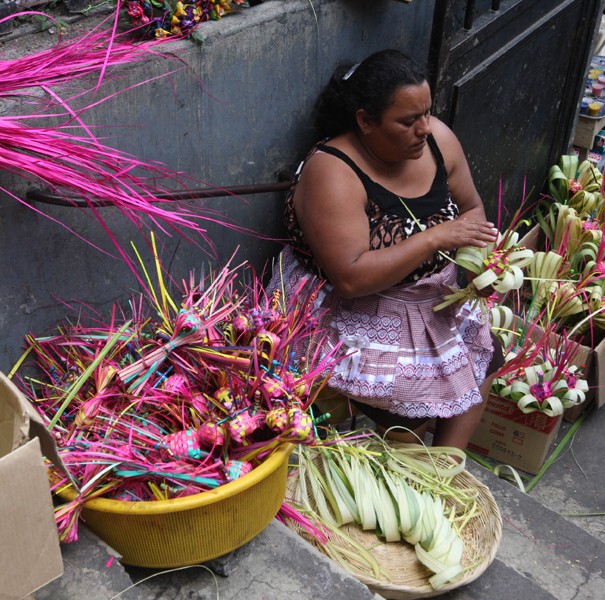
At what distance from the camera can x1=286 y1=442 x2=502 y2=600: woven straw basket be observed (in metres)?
2.25

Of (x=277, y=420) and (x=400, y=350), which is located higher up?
(x=277, y=420)

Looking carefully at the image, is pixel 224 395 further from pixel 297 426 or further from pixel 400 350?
pixel 400 350

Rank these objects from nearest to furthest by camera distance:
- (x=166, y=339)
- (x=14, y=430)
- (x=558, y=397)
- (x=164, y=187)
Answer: (x=14, y=430) → (x=166, y=339) → (x=164, y=187) → (x=558, y=397)

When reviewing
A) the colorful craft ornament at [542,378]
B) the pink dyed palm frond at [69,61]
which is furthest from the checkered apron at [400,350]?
the pink dyed palm frond at [69,61]

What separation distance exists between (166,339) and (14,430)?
23.4 inches

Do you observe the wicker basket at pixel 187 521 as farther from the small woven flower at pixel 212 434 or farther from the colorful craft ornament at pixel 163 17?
the colorful craft ornament at pixel 163 17

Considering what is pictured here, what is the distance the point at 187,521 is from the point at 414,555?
0.88 m

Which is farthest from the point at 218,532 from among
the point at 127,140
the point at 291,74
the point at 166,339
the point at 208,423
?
the point at 291,74

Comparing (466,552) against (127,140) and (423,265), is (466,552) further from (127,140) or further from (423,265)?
(127,140)

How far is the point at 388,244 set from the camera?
8.39ft

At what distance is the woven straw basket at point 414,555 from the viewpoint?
2.25 m

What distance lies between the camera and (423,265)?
2.64 meters

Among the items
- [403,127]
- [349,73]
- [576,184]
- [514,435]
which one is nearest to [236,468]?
[403,127]

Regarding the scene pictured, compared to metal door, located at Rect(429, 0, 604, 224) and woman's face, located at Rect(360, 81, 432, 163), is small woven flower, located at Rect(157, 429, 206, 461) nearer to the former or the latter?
woman's face, located at Rect(360, 81, 432, 163)
